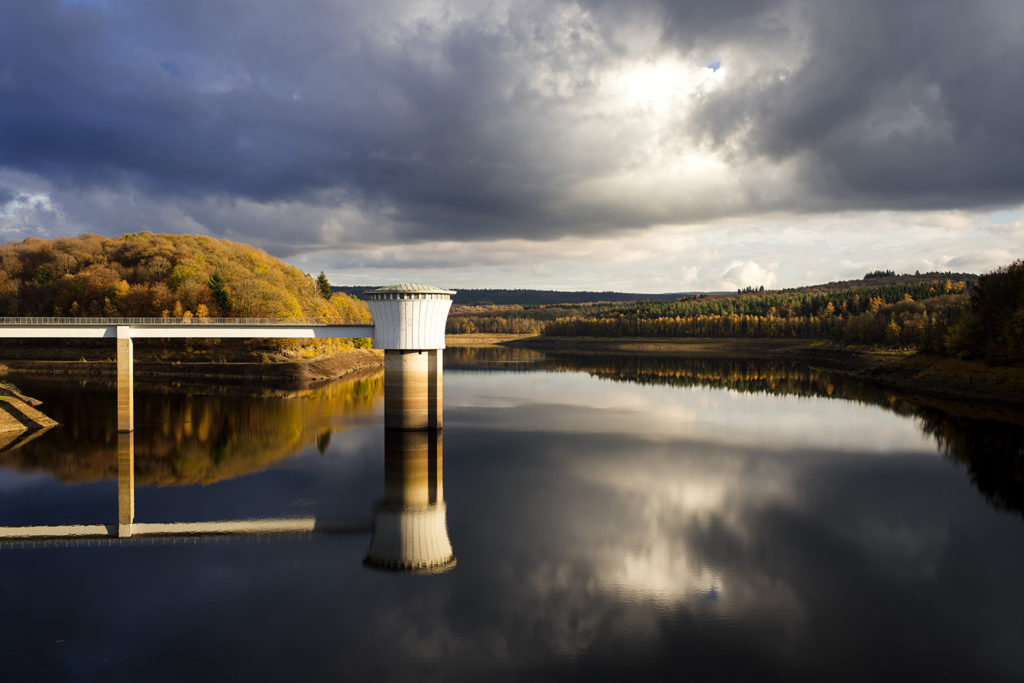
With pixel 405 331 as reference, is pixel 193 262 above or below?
above

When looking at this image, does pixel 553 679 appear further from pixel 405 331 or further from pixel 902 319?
pixel 902 319

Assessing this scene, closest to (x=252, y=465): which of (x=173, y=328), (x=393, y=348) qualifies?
(x=393, y=348)

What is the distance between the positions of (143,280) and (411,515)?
7990 cm

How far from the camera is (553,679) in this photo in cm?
1541

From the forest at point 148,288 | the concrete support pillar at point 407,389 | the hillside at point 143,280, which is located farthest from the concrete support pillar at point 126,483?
the hillside at point 143,280

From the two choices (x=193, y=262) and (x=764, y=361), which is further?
(x=764, y=361)

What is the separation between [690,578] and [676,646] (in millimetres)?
4367

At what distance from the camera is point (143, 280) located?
300 ft

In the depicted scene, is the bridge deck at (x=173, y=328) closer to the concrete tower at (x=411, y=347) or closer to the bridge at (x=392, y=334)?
the bridge at (x=392, y=334)

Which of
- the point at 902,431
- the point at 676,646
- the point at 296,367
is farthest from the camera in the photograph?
the point at 296,367

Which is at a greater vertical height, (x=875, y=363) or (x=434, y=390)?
(x=434, y=390)

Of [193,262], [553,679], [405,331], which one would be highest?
[193,262]

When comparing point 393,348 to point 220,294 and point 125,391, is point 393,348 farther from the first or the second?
point 220,294

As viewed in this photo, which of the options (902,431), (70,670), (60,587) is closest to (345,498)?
(60,587)
